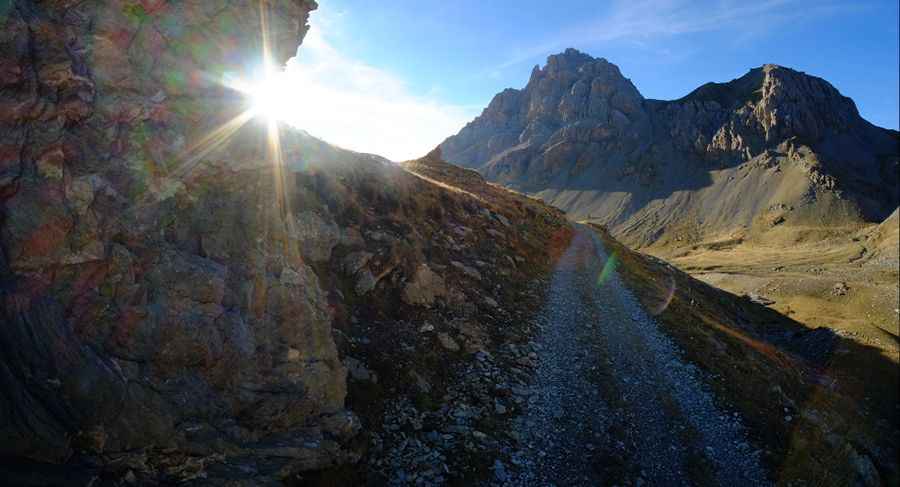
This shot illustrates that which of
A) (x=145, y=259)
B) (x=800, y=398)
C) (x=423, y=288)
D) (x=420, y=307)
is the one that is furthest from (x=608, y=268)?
(x=145, y=259)

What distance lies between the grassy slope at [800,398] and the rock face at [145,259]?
625 inches

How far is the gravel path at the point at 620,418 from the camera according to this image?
13.9 meters

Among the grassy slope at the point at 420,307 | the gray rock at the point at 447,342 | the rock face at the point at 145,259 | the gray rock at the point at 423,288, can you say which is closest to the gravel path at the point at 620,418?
the grassy slope at the point at 420,307

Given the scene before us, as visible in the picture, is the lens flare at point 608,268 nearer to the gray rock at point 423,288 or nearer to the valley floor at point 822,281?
the gray rock at point 423,288

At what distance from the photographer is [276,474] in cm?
1027

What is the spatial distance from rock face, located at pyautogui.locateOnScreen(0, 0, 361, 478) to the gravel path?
6.74 metres

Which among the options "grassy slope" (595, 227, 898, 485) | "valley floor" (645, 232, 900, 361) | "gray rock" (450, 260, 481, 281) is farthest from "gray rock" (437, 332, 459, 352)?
"valley floor" (645, 232, 900, 361)

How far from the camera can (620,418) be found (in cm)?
1638

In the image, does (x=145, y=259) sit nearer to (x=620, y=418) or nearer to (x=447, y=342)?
(x=447, y=342)

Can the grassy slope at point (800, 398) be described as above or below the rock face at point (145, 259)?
below

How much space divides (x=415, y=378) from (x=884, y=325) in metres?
78.5

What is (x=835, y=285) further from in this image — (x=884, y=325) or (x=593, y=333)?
(x=593, y=333)

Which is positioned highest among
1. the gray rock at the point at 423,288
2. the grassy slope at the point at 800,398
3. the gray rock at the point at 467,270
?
the gray rock at the point at 467,270

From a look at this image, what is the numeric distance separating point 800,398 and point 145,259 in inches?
1162
